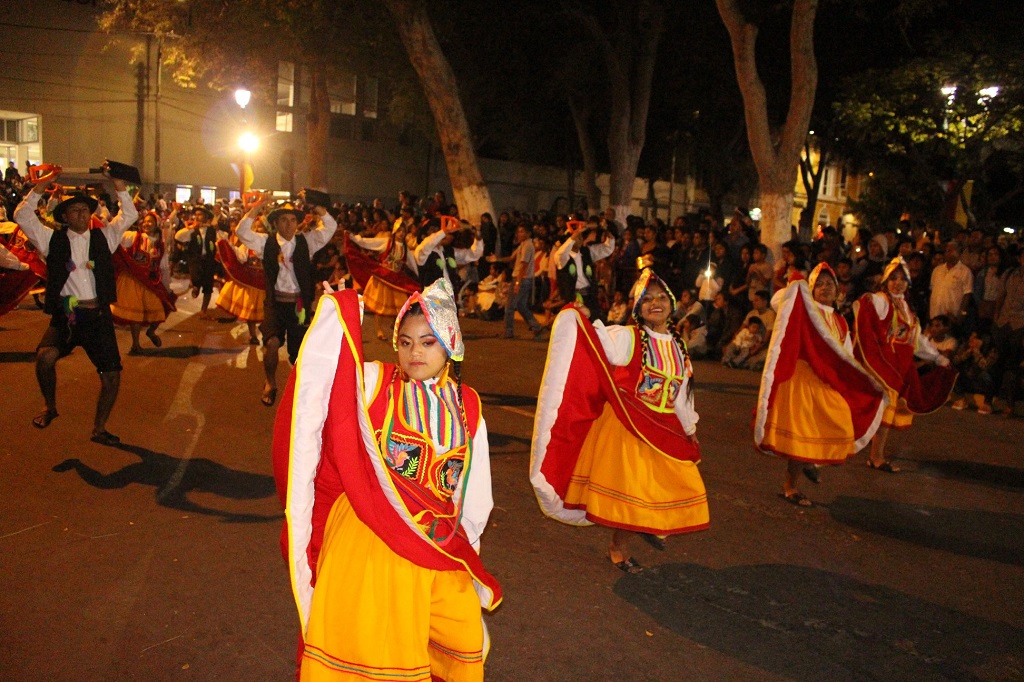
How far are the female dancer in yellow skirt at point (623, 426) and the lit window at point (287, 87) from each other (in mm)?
33454

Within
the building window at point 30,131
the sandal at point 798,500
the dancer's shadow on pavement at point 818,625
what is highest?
the building window at point 30,131

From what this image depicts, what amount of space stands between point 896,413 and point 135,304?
9.19 meters

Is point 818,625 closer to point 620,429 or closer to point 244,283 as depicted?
point 620,429

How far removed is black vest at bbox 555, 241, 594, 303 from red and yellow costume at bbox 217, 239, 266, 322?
422 centimetres

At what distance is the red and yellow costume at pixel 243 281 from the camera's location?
1284 centimetres

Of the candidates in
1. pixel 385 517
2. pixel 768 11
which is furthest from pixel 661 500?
pixel 768 11

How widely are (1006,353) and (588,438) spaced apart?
7.72 metres

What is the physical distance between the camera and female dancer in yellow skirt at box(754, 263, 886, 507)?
659cm

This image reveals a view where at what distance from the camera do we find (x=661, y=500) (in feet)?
16.6

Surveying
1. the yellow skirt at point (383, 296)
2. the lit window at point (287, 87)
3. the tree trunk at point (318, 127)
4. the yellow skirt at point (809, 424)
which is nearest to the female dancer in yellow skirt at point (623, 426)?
the yellow skirt at point (809, 424)

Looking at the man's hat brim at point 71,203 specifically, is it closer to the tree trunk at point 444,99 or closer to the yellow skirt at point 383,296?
the yellow skirt at point 383,296

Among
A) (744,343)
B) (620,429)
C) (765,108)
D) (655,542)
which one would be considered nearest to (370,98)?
(765,108)

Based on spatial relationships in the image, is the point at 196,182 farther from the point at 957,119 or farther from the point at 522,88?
the point at 957,119

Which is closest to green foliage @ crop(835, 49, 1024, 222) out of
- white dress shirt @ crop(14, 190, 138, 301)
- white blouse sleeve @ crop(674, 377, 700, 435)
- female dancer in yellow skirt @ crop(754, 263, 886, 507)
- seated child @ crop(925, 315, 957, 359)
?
seated child @ crop(925, 315, 957, 359)
